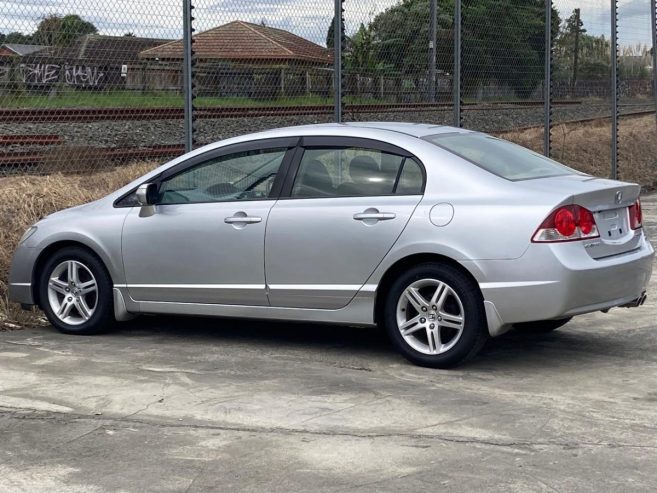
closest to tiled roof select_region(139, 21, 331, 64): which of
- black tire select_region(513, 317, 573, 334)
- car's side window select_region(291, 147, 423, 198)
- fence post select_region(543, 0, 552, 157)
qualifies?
car's side window select_region(291, 147, 423, 198)

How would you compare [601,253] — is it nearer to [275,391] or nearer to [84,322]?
[275,391]

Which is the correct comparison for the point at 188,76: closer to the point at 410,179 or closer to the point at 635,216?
the point at 410,179

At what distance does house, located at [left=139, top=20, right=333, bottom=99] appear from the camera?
10430 millimetres

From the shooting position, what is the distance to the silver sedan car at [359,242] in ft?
20.9

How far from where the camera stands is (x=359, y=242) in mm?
6781

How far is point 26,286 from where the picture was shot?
7.95 m

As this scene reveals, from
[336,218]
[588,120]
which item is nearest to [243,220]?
[336,218]

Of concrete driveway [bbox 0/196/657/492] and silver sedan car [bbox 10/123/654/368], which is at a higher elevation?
silver sedan car [bbox 10/123/654/368]

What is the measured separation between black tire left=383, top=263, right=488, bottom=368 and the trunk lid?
27.7 inches

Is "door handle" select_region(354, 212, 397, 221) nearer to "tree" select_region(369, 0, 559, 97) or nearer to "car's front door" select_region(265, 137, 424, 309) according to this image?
"car's front door" select_region(265, 137, 424, 309)

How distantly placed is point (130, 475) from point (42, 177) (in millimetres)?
5833

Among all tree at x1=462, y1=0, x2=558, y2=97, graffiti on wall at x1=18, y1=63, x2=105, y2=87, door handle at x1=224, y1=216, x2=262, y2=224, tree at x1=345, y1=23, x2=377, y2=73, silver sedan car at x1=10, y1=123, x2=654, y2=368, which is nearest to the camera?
silver sedan car at x1=10, y1=123, x2=654, y2=368

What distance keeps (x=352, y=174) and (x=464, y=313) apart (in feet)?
3.94

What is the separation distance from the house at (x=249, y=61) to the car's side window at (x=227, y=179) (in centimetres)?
294
